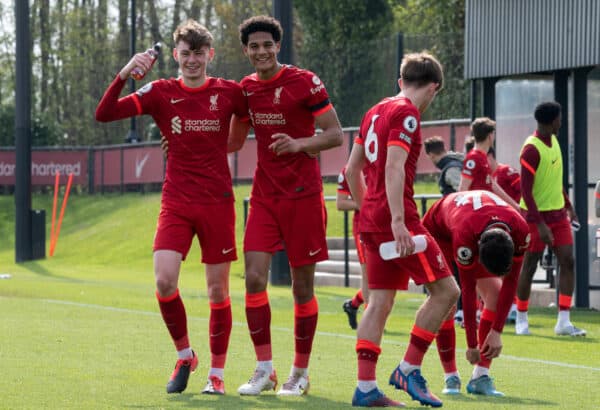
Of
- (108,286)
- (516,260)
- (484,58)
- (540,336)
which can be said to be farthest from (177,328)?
(108,286)

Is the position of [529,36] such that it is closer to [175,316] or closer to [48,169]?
[175,316]

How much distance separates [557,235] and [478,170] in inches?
43.7

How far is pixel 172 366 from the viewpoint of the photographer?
9.67 m

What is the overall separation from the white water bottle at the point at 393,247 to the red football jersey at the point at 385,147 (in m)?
0.08

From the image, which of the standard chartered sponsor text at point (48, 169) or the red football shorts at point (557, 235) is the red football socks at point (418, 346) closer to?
the red football shorts at point (557, 235)

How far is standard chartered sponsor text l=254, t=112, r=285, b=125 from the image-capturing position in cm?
830

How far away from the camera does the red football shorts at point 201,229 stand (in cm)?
831

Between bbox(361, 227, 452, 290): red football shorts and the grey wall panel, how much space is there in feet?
26.2

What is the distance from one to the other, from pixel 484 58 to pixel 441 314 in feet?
31.6

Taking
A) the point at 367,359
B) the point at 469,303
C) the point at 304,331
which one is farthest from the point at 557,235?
the point at 367,359

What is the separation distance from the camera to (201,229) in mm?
8398

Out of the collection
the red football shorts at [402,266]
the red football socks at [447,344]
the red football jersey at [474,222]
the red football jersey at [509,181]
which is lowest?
the red football socks at [447,344]

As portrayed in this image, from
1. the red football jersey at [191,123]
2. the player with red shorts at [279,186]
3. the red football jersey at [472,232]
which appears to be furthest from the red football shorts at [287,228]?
the red football jersey at [472,232]

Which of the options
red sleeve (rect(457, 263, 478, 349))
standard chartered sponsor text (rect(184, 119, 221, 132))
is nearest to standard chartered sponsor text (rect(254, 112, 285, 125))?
standard chartered sponsor text (rect(184, 119, 221, 132))
